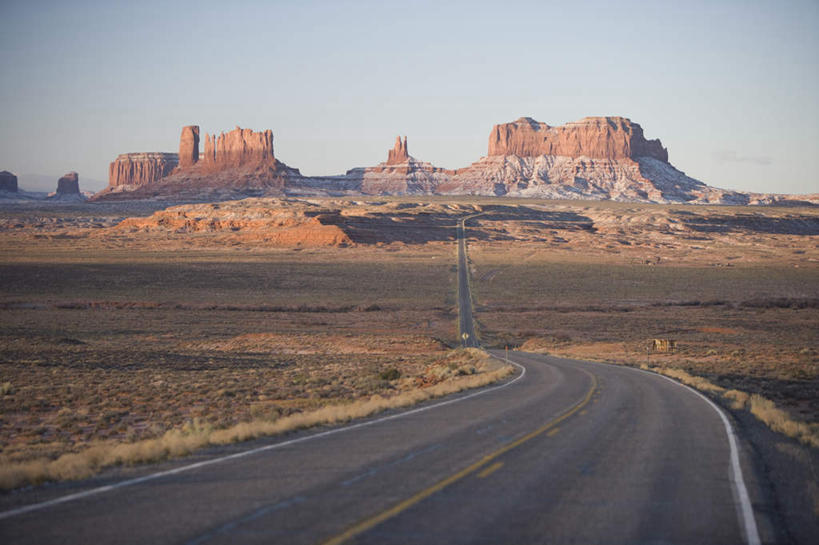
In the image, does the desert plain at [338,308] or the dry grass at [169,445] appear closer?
the dry grass at [169,445]

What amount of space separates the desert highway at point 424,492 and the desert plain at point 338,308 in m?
Result: 2.25

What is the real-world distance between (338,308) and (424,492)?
52376 mm

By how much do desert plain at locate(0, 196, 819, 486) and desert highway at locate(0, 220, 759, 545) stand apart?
7.38ft

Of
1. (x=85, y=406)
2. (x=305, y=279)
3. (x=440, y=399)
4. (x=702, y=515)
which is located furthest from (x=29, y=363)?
(x=305, y=279)

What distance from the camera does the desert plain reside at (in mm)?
21500

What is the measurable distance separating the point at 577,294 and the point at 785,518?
2491 inches

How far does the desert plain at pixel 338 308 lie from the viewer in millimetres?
21500

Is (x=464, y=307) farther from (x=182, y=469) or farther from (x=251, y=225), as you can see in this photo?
(x=251, y=225)

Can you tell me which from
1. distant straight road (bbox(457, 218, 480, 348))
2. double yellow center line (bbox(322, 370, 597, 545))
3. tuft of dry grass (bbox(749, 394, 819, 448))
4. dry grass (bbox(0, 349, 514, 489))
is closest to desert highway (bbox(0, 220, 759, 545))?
double yellow center line (bbox(322, 370, 597, 545))

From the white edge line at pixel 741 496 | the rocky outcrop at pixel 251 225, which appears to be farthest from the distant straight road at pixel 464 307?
the white edge line at pixel 741 496

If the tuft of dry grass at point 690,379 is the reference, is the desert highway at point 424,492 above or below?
above

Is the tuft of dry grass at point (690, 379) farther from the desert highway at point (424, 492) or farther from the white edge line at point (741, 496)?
the desert highway at point (424, 492)

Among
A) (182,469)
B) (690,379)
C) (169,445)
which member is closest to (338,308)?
(690,379)

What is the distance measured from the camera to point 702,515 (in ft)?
26.8
